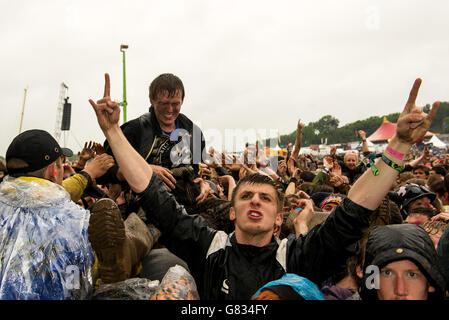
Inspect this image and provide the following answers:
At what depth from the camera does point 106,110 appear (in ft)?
6.50

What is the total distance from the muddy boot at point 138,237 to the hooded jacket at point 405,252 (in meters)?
1.48

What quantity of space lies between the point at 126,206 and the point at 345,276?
208cm

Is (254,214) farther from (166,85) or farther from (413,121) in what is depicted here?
(166,85)

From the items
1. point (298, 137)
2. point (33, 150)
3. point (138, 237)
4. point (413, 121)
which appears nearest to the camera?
point (413, 121)

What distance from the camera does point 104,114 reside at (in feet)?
6.55

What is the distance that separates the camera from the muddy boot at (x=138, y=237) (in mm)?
2473

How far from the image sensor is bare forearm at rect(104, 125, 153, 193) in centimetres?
201

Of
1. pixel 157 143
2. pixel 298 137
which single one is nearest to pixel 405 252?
pixel 157 143

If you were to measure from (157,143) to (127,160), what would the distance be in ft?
3.04

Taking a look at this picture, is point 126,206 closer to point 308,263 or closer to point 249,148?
point 308,263

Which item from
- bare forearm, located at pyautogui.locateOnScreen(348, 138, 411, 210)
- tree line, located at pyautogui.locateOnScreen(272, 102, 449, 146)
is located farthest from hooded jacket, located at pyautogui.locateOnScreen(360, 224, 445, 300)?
tree line, located at pyautogui.locateOnScreen(272, 102, 449, 146)

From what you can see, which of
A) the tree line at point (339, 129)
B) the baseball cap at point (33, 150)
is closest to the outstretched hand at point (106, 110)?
the baseball cap at point (33, 150)

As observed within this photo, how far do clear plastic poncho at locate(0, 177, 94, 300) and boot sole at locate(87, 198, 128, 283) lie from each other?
0.12 m
